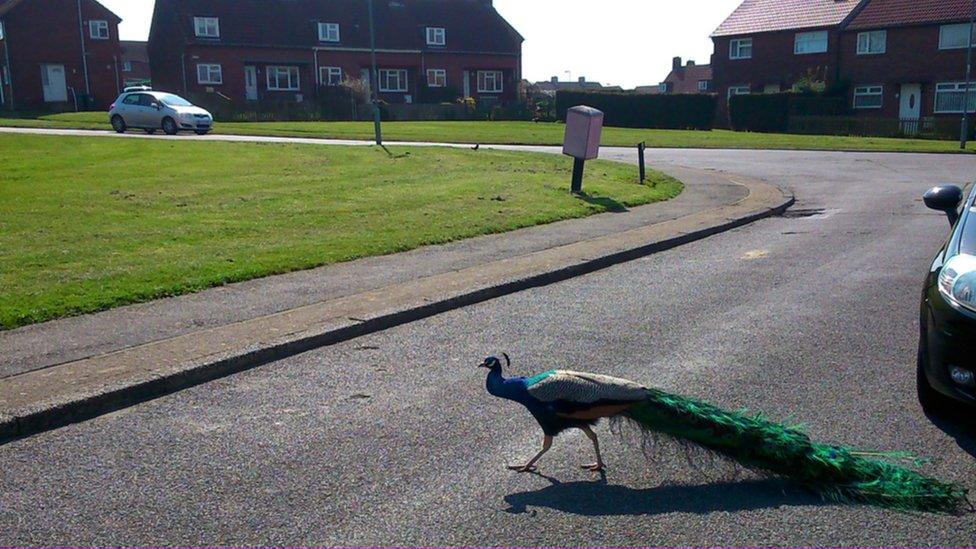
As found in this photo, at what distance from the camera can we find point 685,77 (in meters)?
93.6

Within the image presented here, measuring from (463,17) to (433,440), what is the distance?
65261mm

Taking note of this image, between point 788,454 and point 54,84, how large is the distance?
61.6 meters

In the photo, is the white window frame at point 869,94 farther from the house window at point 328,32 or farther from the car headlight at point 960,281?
the car headlight at point 960,281

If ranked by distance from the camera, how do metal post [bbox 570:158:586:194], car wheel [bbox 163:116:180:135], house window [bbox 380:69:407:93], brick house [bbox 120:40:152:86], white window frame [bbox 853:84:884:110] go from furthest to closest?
brick house [bbox 120:40:152:86], house window [bbox 380:69:407:93], white window frame [bbox 853:84:884:110], car wheel [bbox 163:116:180:135], metal post [bbox 570:158:586:194]

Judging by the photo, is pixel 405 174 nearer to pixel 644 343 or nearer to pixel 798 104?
pixel 644 343

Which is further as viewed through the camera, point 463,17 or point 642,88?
point 642,88

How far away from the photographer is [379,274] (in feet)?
34.0

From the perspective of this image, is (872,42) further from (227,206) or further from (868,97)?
(227,206)

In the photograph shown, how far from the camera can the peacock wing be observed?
4668 mm

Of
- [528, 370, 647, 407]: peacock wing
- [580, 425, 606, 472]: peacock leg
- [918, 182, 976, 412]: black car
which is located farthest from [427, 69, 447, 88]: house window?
[528, 370, 647, 407]: peacock wing

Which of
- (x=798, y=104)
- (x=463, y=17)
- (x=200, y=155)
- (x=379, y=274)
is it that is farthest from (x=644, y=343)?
(x=463, y=17)

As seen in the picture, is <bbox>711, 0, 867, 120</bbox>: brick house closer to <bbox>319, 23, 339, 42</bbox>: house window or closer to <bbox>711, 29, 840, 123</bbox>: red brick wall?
<bbox>711, 29, 840, 123</bbox>: red brick wall

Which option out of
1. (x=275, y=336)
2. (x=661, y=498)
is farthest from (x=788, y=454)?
(x=275, y=336)

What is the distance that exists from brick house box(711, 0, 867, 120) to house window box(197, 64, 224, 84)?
3011 cm
